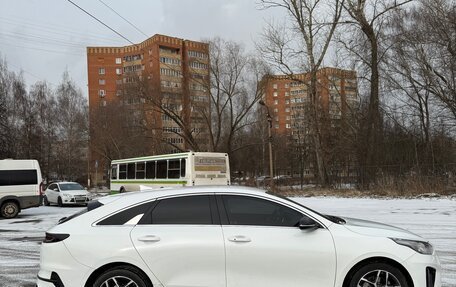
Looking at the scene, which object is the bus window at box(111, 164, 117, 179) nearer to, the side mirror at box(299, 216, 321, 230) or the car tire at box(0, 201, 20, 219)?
the car tire at box(0, 201, 20, 219)

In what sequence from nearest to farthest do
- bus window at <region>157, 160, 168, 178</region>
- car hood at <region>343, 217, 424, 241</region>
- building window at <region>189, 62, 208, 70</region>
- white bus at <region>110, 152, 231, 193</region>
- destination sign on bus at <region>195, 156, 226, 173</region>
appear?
car hood at <region>343, 217, 424, 241</region>, white bus at <region>110, 152, 231, 193</region>, destination sign on bus at <region>195, 156, 226, 173</region>, bus window at <region>157, 160, 168, 178</region>, building window at <region>189, 62, 208, 70</region>

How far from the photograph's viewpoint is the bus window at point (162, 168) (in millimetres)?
26531

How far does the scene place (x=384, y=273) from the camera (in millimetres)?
5180

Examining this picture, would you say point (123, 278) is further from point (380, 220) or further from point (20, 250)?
point (380, 220)

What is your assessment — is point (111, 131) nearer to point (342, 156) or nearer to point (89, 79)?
point (342, 156)

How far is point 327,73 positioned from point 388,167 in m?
12.1

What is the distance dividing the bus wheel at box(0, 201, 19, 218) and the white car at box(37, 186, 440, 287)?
641 inches

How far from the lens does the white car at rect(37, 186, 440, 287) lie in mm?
5105

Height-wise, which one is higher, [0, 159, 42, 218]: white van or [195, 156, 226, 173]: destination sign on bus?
[195, 156, 226, 173]: destination sign on bus

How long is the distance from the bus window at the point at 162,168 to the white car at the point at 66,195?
14.7 feet

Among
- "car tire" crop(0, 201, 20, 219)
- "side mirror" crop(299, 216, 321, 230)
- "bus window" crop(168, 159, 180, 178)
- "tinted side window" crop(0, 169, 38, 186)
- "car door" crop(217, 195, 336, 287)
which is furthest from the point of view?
"bus window" crop(168, 159, 180, 178)

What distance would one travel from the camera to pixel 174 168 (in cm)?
2570

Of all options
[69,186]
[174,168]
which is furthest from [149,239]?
[69,186]

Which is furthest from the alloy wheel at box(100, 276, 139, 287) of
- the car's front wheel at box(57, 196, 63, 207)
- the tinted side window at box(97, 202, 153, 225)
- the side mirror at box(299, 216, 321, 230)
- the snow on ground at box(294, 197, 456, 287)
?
the car's front wheel at box(57, 196, 63, 207)
